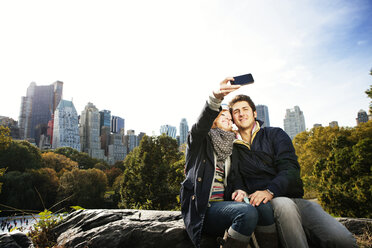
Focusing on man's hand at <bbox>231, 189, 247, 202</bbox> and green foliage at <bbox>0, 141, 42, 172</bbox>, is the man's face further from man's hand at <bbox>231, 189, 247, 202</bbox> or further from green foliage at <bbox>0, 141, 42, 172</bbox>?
green foliage at <bbox>0, 141, 42, 172</bbox>

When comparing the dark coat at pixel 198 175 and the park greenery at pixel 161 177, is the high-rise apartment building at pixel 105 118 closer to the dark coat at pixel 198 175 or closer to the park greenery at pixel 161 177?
the park greenery at pixel 161 177

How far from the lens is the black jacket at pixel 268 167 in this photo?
6.93 ft

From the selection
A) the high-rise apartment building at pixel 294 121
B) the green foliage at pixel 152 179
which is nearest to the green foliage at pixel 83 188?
the green foliage at pixel 152 179

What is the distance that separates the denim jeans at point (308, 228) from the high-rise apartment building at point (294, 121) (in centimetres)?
7610

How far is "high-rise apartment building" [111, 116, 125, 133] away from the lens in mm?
152712

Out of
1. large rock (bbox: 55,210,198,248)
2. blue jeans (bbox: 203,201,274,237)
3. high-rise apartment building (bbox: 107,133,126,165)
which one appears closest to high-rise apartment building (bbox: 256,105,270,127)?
high-rise apartment building (bbox: 107,133,126,165)

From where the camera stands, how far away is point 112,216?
2895 mm

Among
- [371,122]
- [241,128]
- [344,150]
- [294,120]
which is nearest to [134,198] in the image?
[344,150]

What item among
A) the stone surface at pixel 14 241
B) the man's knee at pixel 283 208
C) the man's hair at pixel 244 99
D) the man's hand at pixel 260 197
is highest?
the man's hair at pixel 244 99

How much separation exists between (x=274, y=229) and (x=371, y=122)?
25.2 meters

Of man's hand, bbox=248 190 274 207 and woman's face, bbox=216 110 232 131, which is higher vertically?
woman's face, bbox=216 110 232 131

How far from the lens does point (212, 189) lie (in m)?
2.10

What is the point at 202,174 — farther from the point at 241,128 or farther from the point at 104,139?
the point at 104,139

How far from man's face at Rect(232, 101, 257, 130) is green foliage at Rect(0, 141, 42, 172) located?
3899 centimetres
